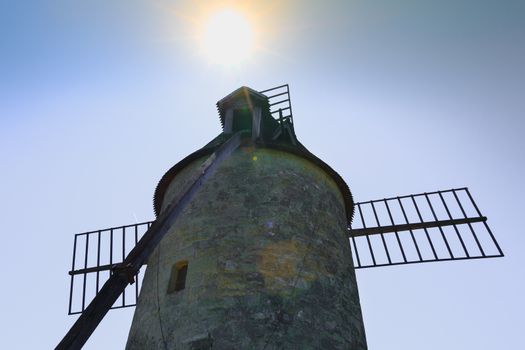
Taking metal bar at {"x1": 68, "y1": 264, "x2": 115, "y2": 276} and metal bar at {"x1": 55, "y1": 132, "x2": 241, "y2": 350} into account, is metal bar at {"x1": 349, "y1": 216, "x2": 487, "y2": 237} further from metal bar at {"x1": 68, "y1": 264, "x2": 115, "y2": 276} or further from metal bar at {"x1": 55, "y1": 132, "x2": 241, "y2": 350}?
metal bar at {"x1": 68, "y1": 264, "x2": 115, "y2": 276}

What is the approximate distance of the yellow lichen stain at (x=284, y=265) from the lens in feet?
17.6

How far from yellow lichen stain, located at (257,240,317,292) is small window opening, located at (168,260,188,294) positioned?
1219mm

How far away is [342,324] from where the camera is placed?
5453mm

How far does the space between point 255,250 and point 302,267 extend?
732 millimetres

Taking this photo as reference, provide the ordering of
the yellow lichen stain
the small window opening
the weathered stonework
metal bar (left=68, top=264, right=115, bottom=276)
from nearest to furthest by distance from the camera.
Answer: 1. the weathered stonework
2. the yellow lichen stain
3. the small window opening
4. metal bar (left=68, top=264, right=115, bottom=276)

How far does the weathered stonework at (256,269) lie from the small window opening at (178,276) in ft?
0.25

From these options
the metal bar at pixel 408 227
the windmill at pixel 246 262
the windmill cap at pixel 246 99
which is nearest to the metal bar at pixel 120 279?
the windmill at pixel 246 262

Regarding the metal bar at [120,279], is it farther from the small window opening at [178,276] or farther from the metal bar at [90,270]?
the metal bar at [90,270]

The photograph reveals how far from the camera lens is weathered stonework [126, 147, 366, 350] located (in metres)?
4.95

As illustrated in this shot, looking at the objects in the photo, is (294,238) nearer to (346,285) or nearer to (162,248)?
(346,285)

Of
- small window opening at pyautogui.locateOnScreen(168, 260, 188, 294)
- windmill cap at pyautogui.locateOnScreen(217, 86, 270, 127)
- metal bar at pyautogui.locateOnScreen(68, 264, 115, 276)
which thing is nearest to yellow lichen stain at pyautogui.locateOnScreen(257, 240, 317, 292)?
small window opening at pyautogui.locateOnScreen(168, 260, 188, 294)

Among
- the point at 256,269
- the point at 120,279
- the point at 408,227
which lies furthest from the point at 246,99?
the point at 120,279

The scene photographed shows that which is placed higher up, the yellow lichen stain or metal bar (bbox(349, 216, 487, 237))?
metal bar (bbox(349, 216, 487, 237))

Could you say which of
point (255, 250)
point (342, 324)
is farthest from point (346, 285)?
point (255, 250)
